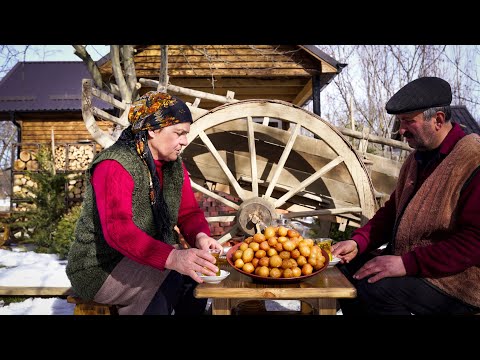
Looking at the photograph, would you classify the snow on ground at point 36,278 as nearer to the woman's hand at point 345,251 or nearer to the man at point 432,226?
the woman's hand at point 345,251

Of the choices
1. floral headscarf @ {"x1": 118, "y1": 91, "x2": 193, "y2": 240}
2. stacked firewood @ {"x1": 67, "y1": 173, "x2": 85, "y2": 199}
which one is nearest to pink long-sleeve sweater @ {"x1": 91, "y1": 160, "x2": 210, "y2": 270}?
floral headscarf @ {"x1": 118, "y1": 91, "x2": 193, "y2": 240}

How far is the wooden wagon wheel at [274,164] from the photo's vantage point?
3566 millimetres

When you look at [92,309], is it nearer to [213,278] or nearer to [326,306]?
[213,278]

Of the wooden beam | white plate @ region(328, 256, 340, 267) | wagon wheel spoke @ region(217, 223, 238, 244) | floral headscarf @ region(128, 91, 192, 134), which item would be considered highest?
the wooden beam

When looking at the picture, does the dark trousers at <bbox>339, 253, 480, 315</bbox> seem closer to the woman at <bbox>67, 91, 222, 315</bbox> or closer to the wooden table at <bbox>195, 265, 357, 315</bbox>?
the wooden table at <bbox>195, 265, 357, 315</bbox>

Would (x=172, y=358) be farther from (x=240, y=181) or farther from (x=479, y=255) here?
(x=240, y=181)

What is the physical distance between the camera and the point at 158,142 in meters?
2.22

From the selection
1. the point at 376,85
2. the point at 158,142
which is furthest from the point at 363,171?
the point at 376,85

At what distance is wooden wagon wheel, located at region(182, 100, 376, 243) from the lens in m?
3.57

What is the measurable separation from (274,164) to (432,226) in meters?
2.12

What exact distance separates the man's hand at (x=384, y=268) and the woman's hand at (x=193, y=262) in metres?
0.75

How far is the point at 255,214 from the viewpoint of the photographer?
3547 mm

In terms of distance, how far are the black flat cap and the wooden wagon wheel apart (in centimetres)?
141

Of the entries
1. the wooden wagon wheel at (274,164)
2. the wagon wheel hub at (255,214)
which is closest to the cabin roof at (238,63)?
the wooden wagon wheel at (274,164)
